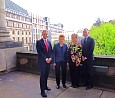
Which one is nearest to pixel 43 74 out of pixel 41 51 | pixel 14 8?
pixel 41 51

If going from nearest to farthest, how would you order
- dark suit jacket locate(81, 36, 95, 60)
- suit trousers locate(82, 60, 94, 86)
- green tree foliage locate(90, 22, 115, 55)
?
1. dark suit jacket locate(81, 36, 95, 60)
2. suit trousers locate(82, 60, 94, 86)
3. green tree foliage locate(90, 22, 115, 55)

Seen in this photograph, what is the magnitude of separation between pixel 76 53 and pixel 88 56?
0.31 meters

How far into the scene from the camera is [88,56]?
475cm

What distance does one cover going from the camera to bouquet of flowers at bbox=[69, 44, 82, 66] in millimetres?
4773

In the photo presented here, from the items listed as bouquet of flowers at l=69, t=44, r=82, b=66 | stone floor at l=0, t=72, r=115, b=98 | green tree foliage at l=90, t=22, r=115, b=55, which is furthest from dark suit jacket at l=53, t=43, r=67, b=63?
green tree foliage at l=90, t=22, r=115, b=55

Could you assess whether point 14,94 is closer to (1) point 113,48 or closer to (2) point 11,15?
(1) point 113,48

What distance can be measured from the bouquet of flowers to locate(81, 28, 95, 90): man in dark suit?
0.34ft

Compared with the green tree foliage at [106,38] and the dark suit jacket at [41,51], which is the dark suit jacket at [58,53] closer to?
the dark suit jacket at [41,51]

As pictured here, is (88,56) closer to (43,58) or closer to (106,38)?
(43,58)

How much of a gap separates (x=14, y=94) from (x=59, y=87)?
46.1 inches

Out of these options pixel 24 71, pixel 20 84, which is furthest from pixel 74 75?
pixel 24 71

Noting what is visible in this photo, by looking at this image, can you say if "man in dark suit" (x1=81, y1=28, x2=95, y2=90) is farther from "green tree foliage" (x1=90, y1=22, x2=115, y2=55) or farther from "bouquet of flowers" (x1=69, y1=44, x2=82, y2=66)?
"green tree foliage" (x1=90, y1=22, x2=115, y2=55)

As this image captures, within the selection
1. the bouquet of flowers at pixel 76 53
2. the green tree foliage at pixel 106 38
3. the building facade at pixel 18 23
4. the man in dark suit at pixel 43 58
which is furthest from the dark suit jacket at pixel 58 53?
the building facade at pixel 18 23

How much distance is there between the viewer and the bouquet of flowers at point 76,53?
477 centimetres
